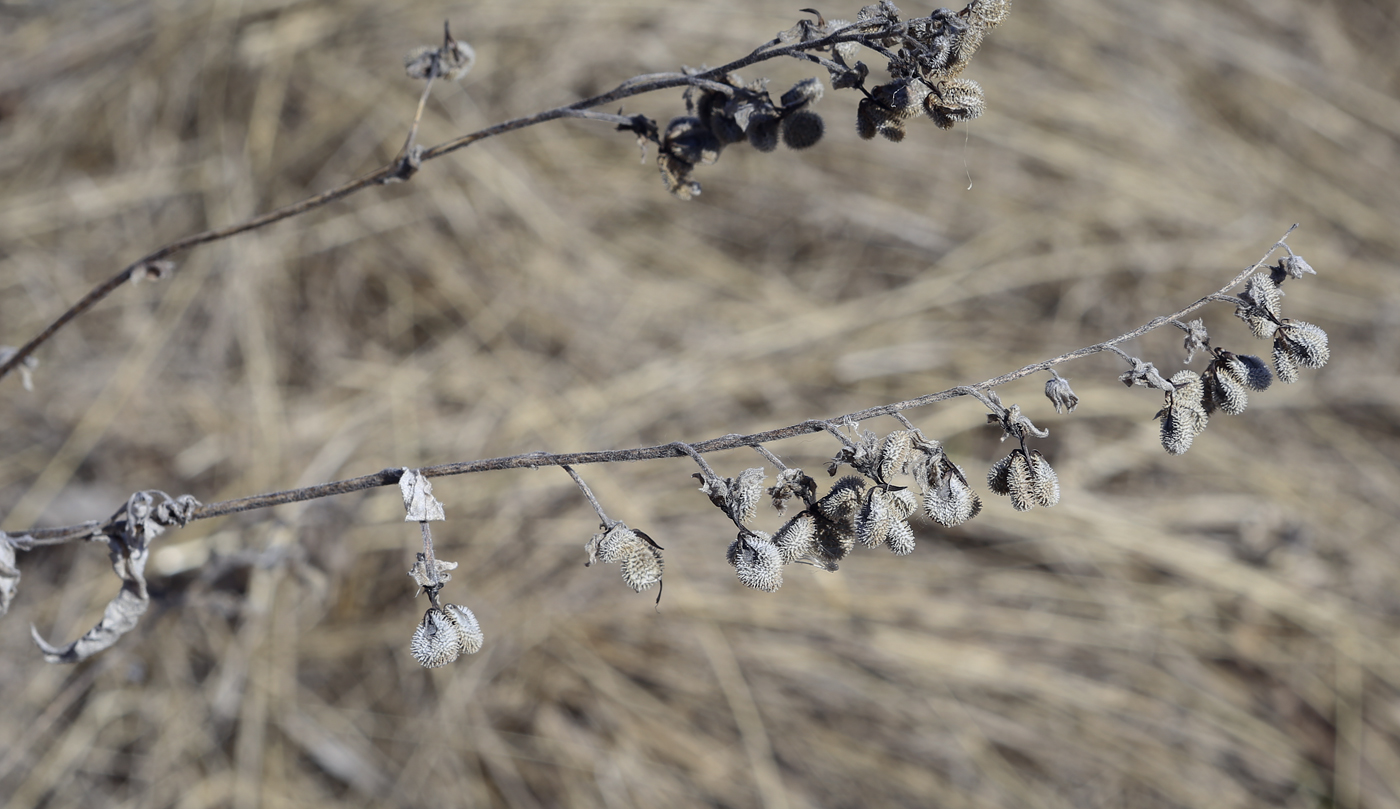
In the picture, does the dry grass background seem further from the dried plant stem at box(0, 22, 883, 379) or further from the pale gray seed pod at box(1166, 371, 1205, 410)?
the pale gray seed pod at box(1166, 371, 1205, 410)

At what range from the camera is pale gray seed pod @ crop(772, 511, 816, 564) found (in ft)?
2.95

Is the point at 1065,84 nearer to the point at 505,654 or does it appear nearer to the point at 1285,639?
the point at 1285,639

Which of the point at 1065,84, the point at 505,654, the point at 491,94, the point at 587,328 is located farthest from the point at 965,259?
the point at 505,654

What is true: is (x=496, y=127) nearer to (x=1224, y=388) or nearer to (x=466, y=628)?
(x=466, y=628)

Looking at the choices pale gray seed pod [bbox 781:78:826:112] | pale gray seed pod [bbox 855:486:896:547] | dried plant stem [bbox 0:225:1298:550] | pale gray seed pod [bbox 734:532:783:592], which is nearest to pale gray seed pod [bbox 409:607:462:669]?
dried plant stem [bbox 0:225:1298:550]

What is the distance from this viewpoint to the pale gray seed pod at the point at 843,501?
36.3 inches

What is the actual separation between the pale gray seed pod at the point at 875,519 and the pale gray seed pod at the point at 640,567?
0.21 meters

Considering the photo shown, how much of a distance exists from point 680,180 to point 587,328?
1.77m

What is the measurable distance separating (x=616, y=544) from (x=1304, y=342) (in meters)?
0.74

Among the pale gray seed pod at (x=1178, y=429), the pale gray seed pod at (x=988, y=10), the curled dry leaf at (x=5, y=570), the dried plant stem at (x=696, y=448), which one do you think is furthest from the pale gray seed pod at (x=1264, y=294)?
the curled dry leaf at (x=5, y=570)

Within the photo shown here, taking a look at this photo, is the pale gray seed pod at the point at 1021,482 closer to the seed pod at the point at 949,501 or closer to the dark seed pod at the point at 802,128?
the seed pod at the point at 949,501

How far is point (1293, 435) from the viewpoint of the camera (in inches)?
118

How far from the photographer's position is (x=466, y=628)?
3.17ft

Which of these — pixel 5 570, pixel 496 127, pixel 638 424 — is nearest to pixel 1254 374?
pixel 496 127
